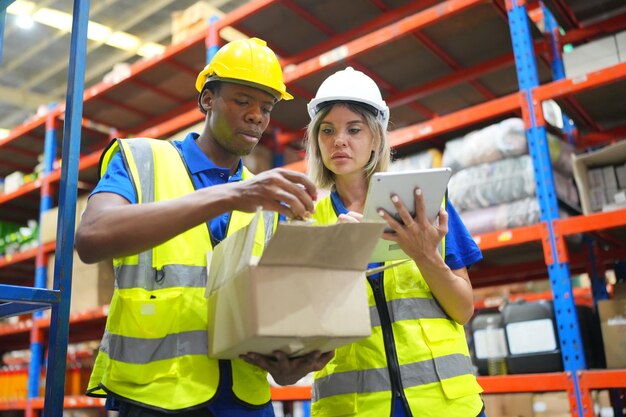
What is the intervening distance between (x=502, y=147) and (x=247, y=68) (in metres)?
2.17

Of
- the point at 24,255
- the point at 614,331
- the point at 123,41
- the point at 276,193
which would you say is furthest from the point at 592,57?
the point at 123,41

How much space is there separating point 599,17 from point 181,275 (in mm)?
3714

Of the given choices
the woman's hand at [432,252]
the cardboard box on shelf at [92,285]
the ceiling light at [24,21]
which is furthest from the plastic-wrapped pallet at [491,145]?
the ceiling light at [24,21]

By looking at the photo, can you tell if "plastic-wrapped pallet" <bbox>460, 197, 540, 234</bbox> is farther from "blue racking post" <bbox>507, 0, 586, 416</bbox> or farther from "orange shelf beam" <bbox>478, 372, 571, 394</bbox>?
"orange shelf beam" <bbox>478, 372, 571, 394</bbox>

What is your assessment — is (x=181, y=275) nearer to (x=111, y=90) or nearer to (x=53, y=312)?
(x=53, y=312)

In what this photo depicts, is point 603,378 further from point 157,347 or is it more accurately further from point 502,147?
point 157,347

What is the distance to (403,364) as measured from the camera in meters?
1.60

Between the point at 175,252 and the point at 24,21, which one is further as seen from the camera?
the point at 24,21

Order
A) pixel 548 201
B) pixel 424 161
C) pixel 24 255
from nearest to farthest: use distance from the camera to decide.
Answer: pixel 548 201
pixel 424 161
pixel 24 255

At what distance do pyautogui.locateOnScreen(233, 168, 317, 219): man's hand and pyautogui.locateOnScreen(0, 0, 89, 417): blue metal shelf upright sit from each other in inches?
25.6

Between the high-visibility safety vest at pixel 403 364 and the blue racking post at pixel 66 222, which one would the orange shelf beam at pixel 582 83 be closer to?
the high-visibility safety vest at pixel 403 364

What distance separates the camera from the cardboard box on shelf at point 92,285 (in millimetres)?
4855

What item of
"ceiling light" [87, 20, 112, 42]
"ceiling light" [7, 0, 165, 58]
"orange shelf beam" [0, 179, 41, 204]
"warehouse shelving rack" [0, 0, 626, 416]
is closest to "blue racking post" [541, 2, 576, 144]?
"warehouse shelving rack" [0, 0, 626, 416]

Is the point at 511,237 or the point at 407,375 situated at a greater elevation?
the point at 511,237
